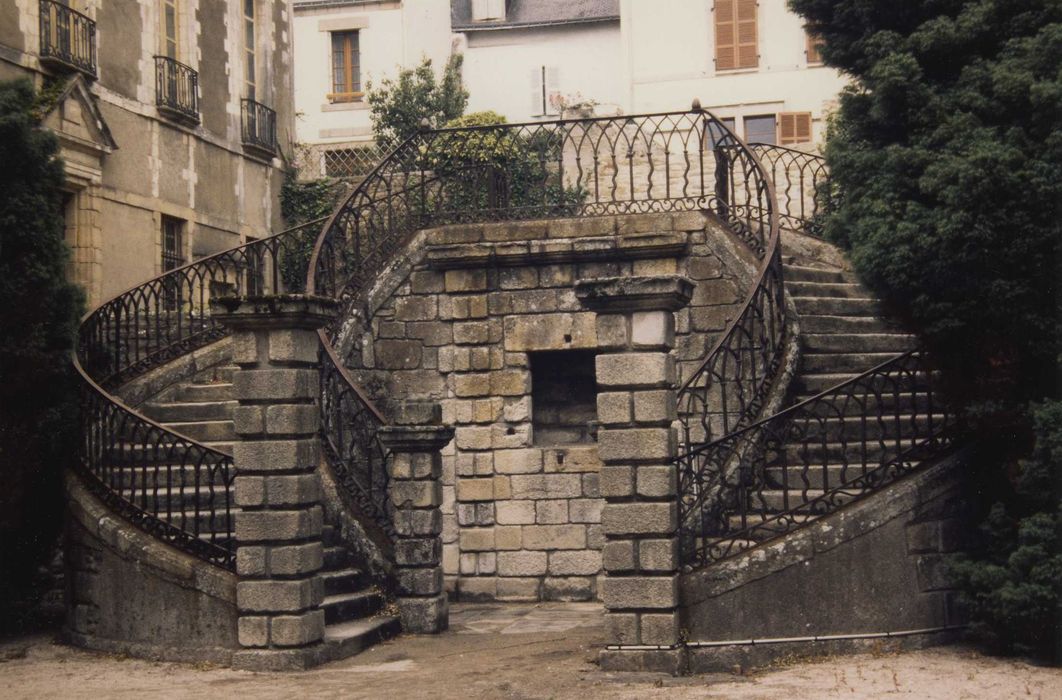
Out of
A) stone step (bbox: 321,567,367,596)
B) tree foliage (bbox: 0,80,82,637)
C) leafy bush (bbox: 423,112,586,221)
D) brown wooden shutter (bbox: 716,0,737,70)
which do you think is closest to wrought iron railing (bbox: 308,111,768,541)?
leafy bush (bbox: 423,112,586,221)

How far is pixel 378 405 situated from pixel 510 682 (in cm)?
472

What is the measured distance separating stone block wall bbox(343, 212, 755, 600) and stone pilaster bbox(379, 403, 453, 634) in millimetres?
2335

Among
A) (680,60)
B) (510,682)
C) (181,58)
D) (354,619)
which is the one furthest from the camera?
(680,60)

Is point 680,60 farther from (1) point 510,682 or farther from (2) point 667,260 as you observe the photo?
(1) point 510,682

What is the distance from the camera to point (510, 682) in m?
9.09

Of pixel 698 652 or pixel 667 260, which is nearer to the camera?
pixel 698 652

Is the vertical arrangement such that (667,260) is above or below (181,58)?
below

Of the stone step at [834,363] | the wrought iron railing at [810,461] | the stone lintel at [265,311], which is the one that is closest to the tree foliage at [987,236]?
the wrought iron railing at [810,461]

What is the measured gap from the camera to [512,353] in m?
14.0

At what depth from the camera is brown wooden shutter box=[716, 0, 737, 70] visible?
25.7m

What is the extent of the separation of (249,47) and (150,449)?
9863mm

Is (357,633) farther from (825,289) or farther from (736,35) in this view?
(736,35)

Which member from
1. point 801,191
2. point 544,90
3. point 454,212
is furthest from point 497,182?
point 544,90

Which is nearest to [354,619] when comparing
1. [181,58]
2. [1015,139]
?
[1015,139]
